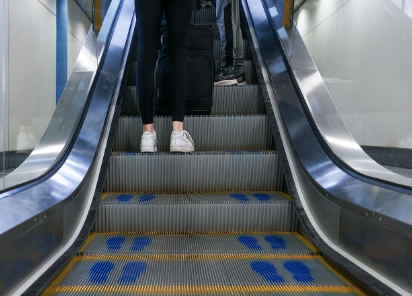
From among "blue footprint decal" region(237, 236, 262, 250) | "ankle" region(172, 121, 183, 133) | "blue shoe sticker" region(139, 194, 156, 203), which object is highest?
"ankle" region(172, 121, 183, 133)

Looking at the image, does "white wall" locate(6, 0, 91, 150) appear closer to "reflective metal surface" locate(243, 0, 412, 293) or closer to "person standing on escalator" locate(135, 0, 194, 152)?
"person standing on escalator" locate(135, 0, 194, 152)

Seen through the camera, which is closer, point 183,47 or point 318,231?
point 318,231

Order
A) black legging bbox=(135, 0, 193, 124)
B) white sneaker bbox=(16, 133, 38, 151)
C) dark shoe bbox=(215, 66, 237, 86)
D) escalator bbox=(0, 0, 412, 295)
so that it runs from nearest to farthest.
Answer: escalator bbox=(0, 0, 412, 295), white sneaker bbox=(16, 133, 38, 151), black legging bbox=(135, 0, 193, 124), dark shoe bbox=(215, 66, 237, 86)

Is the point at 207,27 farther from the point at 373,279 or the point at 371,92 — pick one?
the point at 373,279

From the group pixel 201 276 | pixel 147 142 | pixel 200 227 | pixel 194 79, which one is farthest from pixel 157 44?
Answer: pixel 201 276

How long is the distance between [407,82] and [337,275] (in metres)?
1.10

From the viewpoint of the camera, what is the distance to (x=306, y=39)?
10.5 ft

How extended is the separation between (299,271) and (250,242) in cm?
37

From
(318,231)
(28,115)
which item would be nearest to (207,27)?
(28,115)

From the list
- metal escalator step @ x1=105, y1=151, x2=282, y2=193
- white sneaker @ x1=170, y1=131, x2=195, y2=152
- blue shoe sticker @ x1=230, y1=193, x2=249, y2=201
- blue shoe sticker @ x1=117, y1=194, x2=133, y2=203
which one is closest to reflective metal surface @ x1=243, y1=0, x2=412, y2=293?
metal escalator step @ x1=105, y1=151, x2=282, y2=193

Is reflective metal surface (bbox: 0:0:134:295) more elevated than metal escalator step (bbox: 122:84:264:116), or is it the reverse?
metal escalator step (bbox: 122:84:264:116)

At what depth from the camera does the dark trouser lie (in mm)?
3734

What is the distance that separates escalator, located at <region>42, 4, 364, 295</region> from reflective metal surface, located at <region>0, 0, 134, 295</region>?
0.12 m

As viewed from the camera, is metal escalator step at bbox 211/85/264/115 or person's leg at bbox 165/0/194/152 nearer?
person's leg at bbox 165/0/194/152
